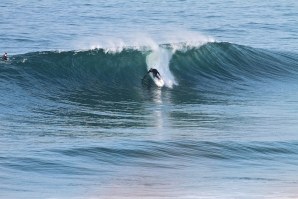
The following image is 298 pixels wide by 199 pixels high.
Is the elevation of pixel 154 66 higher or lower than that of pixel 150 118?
higher

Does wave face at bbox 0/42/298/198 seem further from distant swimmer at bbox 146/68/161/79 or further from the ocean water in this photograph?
distant swimmer at bbox 146/68/161/79

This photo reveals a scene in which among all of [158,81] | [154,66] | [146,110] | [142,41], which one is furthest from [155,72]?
[142,41]

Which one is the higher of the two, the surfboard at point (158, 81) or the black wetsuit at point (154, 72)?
the black wetsuit at point (154, 72)

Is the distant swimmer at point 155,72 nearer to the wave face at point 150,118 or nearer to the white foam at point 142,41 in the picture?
the wave face at point 150,118

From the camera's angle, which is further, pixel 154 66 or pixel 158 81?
pixel 154 66

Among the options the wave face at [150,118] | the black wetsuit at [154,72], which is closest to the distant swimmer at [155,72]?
the black wetsuit at [154,72]

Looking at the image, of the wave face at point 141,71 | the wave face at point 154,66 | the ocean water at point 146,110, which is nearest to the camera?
the ocean water at point 146,110

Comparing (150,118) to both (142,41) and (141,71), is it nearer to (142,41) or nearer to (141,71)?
(141,71)

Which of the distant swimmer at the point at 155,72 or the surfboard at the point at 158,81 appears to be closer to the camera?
the surfboard at the point at 158,81

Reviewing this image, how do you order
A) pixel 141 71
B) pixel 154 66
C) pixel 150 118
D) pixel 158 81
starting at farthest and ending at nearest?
1. pixel 154 66
2. pixel 141 71
3. pixel 158 81
4. pixel 150 118

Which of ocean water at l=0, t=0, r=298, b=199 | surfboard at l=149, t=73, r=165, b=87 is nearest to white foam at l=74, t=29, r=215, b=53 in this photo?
ocean water at l=0, t=0, r=298, b=199

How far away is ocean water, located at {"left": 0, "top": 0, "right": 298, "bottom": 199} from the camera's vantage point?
16234mm

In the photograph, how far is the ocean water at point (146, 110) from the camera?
16234 millimetres

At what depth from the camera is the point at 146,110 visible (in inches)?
1001
